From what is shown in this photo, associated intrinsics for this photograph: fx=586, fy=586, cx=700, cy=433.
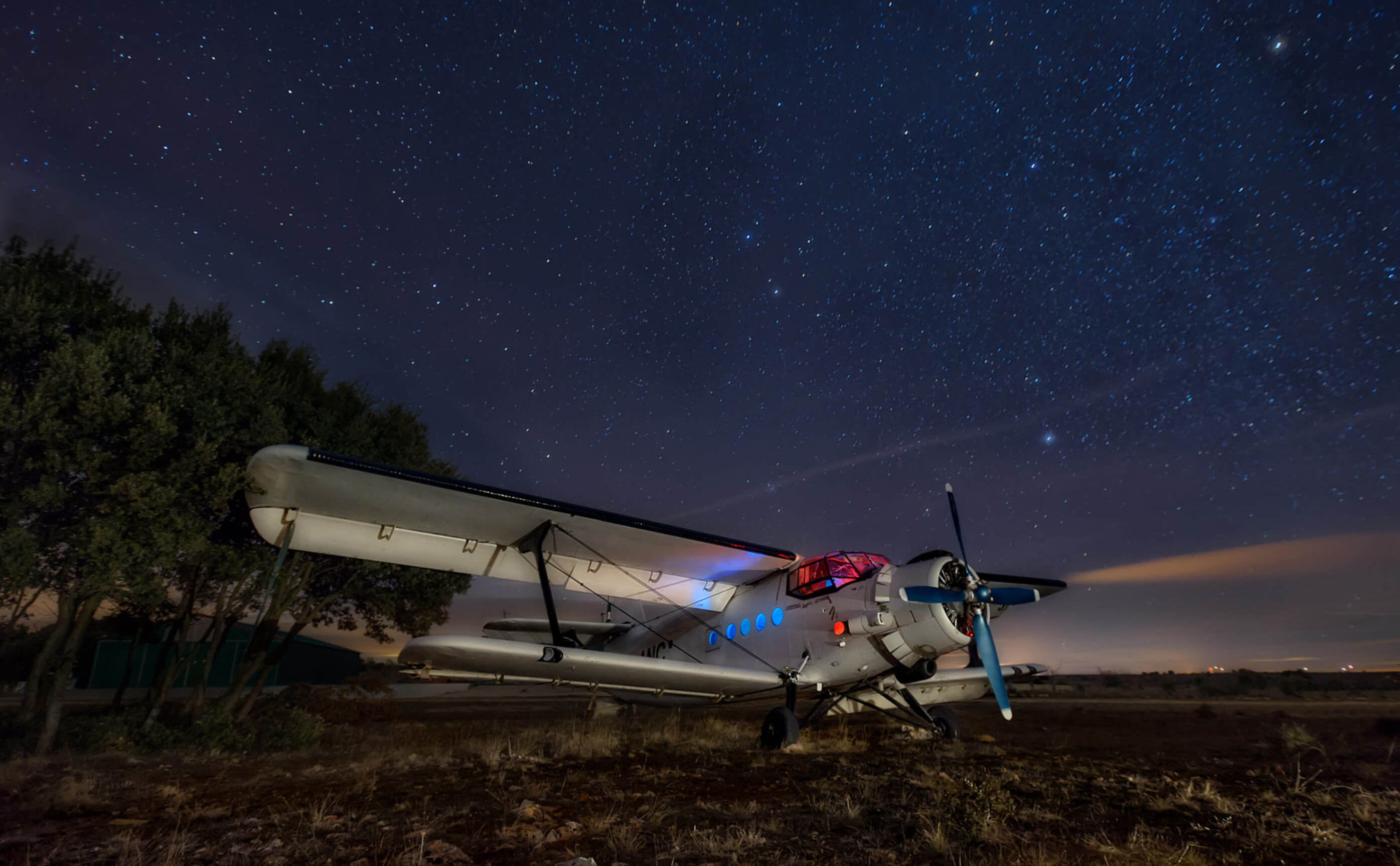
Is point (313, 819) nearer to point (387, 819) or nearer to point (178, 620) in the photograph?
point (387, 819)

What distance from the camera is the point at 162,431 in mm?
9938

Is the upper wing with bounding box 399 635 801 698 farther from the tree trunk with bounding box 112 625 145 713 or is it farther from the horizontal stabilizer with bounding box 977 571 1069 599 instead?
the tree trunk with bounding box 112 625 145 713

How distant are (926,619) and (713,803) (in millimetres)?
5113

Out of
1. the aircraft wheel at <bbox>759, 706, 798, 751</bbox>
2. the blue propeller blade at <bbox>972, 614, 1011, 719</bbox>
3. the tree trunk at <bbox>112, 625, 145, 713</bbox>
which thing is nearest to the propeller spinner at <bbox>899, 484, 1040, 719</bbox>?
the blue propeller blade at <bbox>972, 614, 1011, 719</bbox>

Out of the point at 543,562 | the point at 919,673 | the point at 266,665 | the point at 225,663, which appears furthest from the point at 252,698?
the point at 225,663

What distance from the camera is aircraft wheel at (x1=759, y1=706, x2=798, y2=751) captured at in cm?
1029

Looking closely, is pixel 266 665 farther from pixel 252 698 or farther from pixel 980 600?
pixel 980 600

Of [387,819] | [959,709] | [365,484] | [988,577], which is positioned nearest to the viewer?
[387,819]

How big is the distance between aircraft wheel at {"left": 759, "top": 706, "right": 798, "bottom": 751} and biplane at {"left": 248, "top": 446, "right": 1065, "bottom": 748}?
0.08ft

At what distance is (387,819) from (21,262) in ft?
39.3

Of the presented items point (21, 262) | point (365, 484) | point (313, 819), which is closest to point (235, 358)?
point (21, 262)

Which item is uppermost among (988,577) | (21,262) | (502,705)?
(21,262)

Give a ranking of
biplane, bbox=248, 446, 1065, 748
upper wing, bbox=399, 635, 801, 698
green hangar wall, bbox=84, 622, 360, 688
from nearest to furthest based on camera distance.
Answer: upper wing, bbox=399, 635, 801, 698 < biplane, bbox=248, 446, 1065, 748 < green hangar wall, bbox=84, 622, 360, 688

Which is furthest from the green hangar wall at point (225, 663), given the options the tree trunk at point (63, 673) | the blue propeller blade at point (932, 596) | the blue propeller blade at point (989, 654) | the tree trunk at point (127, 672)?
the blue propeller blade at point (989, 654)
